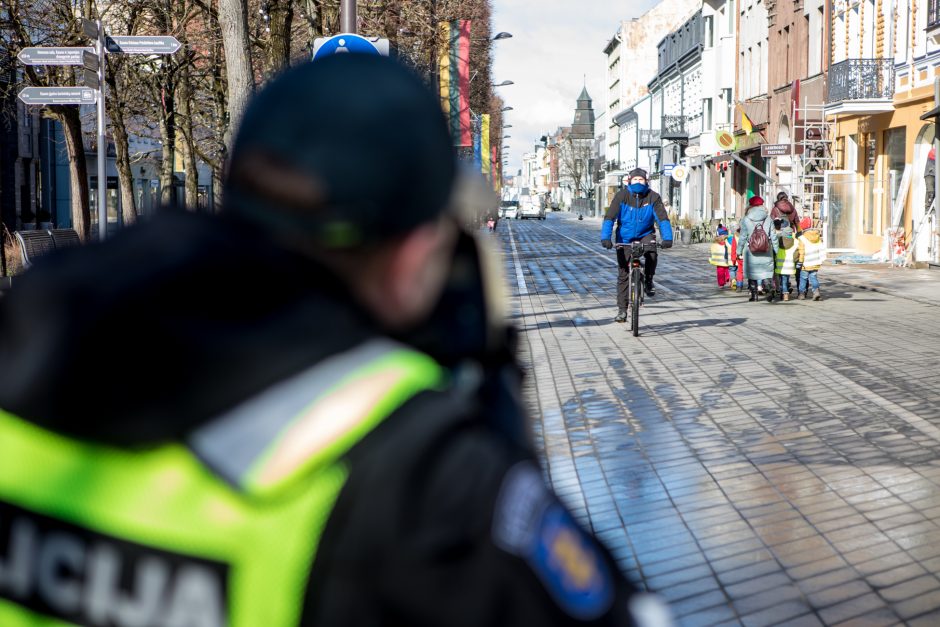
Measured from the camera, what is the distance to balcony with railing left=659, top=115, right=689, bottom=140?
72.1 meters

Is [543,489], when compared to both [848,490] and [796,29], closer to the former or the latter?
[848,490]

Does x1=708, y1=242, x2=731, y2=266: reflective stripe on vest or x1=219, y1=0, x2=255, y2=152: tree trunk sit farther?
x1=708, y1=242, x2=731, y2=266: reflective stripe on vest

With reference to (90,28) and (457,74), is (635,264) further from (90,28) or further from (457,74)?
(457,74)

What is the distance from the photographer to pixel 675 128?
73.9 metres

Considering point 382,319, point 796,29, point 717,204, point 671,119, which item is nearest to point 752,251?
point 382,319

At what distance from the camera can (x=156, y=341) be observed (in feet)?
3.74

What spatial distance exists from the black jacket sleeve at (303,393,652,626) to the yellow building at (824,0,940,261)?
94.4 ft

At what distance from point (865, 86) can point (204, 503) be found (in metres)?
34.4

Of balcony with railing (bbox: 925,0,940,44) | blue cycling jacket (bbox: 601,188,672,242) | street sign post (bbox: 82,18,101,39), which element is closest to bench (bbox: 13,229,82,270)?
street sign post (bbox: 82,18,101,39)

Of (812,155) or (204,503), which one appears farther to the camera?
(812,155)

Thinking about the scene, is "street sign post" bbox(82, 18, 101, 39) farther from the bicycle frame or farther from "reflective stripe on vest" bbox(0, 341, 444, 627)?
"reflective stripe on vest" bbox(0, 341, 444, 627)

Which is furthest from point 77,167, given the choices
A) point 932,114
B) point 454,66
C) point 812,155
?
point 812,155

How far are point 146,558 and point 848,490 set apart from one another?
614cm

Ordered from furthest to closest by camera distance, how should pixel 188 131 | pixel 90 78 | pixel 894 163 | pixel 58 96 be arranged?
pixel 894 163, pixel 188 131, pixel 58 96, pixel 90 78
